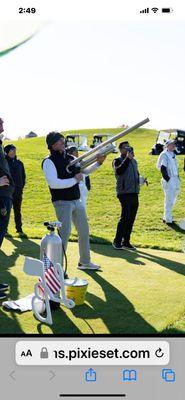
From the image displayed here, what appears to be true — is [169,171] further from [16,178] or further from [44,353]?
[44,353]

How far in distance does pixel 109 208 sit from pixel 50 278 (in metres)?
12.4

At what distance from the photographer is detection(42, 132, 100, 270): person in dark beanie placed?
6637mm

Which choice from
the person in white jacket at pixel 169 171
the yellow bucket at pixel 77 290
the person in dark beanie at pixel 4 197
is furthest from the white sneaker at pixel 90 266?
the person in white jacket at pixel 169 171

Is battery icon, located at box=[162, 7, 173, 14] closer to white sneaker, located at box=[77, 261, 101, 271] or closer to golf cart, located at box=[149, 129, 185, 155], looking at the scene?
white sneaker, located at box=[77, 261, 101, 271]

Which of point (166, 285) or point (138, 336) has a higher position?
point (138, 336)

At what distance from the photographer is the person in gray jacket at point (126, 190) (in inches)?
393

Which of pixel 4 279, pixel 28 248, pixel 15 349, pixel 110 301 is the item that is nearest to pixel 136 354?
pixel 15 349

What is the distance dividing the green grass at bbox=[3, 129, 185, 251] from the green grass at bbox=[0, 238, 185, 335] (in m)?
1.88

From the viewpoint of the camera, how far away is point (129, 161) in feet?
33.1

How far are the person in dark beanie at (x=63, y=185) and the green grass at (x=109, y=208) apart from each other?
3.27m

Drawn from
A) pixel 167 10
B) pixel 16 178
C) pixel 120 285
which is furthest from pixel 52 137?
pixel 16 178

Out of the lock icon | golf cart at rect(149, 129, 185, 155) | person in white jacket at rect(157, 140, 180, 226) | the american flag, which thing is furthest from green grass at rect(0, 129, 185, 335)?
golf cart at rect(149, 129, 185, 155)

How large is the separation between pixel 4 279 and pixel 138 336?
3.90m

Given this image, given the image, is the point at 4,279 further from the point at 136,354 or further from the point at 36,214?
the point at 36,214
